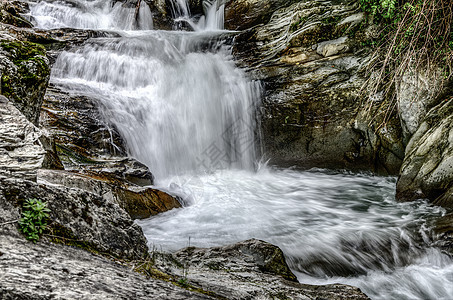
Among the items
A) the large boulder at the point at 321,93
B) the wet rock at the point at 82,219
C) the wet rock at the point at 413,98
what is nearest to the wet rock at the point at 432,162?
the wet rock at the point at 413,98

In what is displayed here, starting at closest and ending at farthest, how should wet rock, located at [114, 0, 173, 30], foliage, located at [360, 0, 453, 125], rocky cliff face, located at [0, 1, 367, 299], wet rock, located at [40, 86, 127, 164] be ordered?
1. rocky cliff face, located at [0, 1, 367, 299]
2. foliage, located at [360, 0, 453, 125]
3. wet rock, located at [40, 86, 127, 164]
4. wet rock, located at [114, 0, 173, 30]

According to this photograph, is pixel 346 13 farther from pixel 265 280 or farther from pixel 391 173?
pixel 265 280

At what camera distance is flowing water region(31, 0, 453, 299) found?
4.60 meters

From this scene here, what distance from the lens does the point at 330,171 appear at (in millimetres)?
9367

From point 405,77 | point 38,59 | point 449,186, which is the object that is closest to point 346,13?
point 405,77

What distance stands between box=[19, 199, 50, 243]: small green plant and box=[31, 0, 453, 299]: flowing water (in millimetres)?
2765

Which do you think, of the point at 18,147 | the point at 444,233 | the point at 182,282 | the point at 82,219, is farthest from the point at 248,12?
the point at 182,282

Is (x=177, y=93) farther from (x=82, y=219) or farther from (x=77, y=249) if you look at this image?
(x=77, y=249)

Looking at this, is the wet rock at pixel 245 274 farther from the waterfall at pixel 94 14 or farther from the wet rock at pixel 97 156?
the waterfall at pixel 94 14

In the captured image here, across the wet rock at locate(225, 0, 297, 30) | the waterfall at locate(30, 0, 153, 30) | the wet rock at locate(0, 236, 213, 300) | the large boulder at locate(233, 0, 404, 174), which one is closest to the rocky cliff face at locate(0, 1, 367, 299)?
the wet rock at locate(0, 236, 213, 300)

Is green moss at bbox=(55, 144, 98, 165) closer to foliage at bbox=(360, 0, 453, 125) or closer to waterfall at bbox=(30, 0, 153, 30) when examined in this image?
foliage at bbox=(360, 0, 453, 125)

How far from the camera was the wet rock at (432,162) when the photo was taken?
5982 millimetres

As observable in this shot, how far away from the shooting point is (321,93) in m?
9.31

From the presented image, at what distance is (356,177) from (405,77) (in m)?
2.84
